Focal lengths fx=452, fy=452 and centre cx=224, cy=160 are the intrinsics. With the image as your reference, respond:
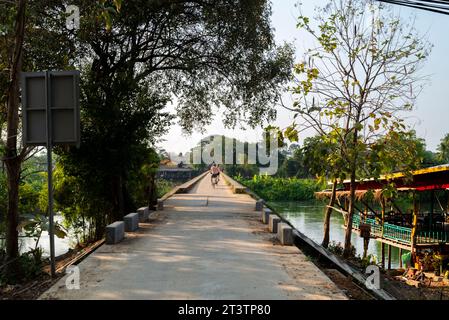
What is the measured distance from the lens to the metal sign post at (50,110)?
636 centimetres

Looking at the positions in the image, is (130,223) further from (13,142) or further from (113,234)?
(13,142)

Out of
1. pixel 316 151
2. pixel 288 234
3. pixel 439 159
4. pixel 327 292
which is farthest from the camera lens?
pixel 439 159

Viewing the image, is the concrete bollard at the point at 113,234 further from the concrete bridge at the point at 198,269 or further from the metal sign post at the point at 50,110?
the metal sign post at the point at 50,110

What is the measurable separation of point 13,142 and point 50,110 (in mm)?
1264

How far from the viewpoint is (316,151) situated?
1107cm

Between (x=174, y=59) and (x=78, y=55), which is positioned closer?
(x=78, y=55)

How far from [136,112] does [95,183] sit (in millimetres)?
2533

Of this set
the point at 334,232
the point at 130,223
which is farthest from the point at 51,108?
the point at 334,232

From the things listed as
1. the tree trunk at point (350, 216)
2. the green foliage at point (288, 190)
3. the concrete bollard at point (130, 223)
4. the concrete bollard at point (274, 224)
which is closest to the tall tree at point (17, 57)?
the concrete bollard at point (130, 223)

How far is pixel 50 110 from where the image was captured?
21.0 feet

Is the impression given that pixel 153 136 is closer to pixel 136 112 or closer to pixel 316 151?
pixel 136 112

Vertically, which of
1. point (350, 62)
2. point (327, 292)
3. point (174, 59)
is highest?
point (174, 59)

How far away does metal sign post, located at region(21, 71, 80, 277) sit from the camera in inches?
251

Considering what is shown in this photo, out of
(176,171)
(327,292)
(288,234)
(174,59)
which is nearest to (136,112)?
(174,59)
